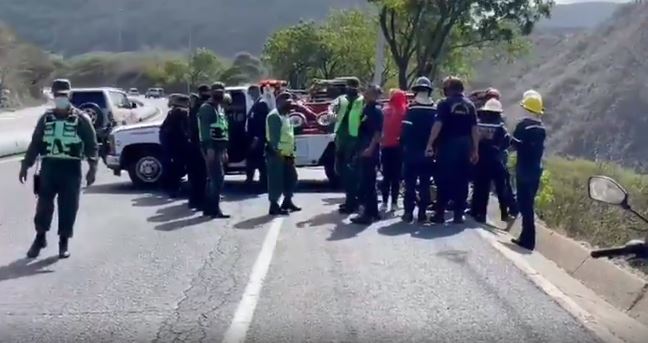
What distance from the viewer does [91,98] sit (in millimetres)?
31016

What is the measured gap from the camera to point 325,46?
60719mm

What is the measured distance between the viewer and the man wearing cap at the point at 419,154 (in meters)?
15.7

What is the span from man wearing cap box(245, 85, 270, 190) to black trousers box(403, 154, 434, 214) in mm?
3481

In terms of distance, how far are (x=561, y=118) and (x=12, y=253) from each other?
4500cm

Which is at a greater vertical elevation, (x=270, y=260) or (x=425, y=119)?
(x=425, y=119)

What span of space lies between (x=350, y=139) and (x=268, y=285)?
19.1ft

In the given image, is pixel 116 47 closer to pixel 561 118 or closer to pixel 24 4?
pixel 24 4

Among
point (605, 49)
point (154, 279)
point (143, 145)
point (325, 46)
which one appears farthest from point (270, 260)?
point (605, 49)

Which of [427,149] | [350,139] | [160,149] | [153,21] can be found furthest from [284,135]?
[153,21]

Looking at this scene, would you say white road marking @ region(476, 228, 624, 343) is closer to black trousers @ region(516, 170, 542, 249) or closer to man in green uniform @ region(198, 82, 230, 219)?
black trousers @ region(516, 170, 542, 249)

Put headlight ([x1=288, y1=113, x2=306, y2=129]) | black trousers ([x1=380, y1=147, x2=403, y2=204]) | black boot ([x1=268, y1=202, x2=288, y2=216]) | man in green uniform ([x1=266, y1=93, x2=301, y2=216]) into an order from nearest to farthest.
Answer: man in green uniform ([x1=266, y1=93, x2=301, y2=216]) → black trousers ([x1=380, y1=147, x2=403, y2=204]) → black boot ([x1=268, y1=202, x2=288, y2=216]) → headlight ([x1=288, y1=113, x2=306, y2=129])

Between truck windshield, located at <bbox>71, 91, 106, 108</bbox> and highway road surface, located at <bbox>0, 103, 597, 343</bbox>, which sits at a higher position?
truck windshield, located at <bbox>71, 91, 106, 108</bbox>

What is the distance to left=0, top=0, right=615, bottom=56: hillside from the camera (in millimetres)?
93750

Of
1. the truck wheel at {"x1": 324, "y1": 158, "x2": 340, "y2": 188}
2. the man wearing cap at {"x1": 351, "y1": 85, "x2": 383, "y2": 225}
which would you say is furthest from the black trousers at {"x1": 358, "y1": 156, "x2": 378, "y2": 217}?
the truck wheel at {"x1": 324, "y1": 158, "x2": 340, "y2": 188}
